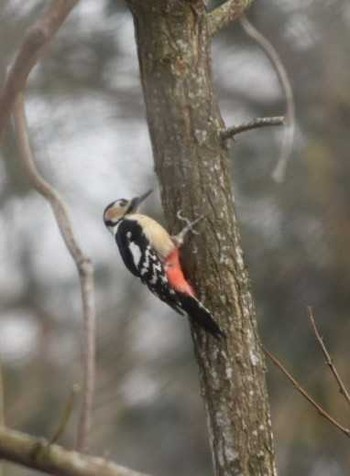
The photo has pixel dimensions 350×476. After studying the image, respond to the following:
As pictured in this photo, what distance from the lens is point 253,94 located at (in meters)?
12.0

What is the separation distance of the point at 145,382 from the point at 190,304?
317 inches

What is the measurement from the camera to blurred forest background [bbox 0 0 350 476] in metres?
10.9

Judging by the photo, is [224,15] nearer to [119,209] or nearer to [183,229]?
[183,229]

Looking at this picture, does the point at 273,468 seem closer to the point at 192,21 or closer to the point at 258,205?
the point at 192,21

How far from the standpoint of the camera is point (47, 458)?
2201mm

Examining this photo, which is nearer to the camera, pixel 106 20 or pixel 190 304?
pixel 190 304

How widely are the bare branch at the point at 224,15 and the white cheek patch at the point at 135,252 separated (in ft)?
3.47

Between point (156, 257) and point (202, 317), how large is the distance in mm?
817

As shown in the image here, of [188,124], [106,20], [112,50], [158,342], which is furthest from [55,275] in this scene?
[188,124]

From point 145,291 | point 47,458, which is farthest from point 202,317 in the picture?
point 145,291

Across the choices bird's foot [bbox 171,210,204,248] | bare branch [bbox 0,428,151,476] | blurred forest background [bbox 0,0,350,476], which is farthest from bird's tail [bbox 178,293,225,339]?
blurred forest background [bbox 0,0,350,476]

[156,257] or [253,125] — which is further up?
[253,125]

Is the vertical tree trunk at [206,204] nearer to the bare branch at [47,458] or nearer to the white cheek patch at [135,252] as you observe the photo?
the white cheek patch at [135,252]

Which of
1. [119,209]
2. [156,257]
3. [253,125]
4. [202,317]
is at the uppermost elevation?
[253,125]
